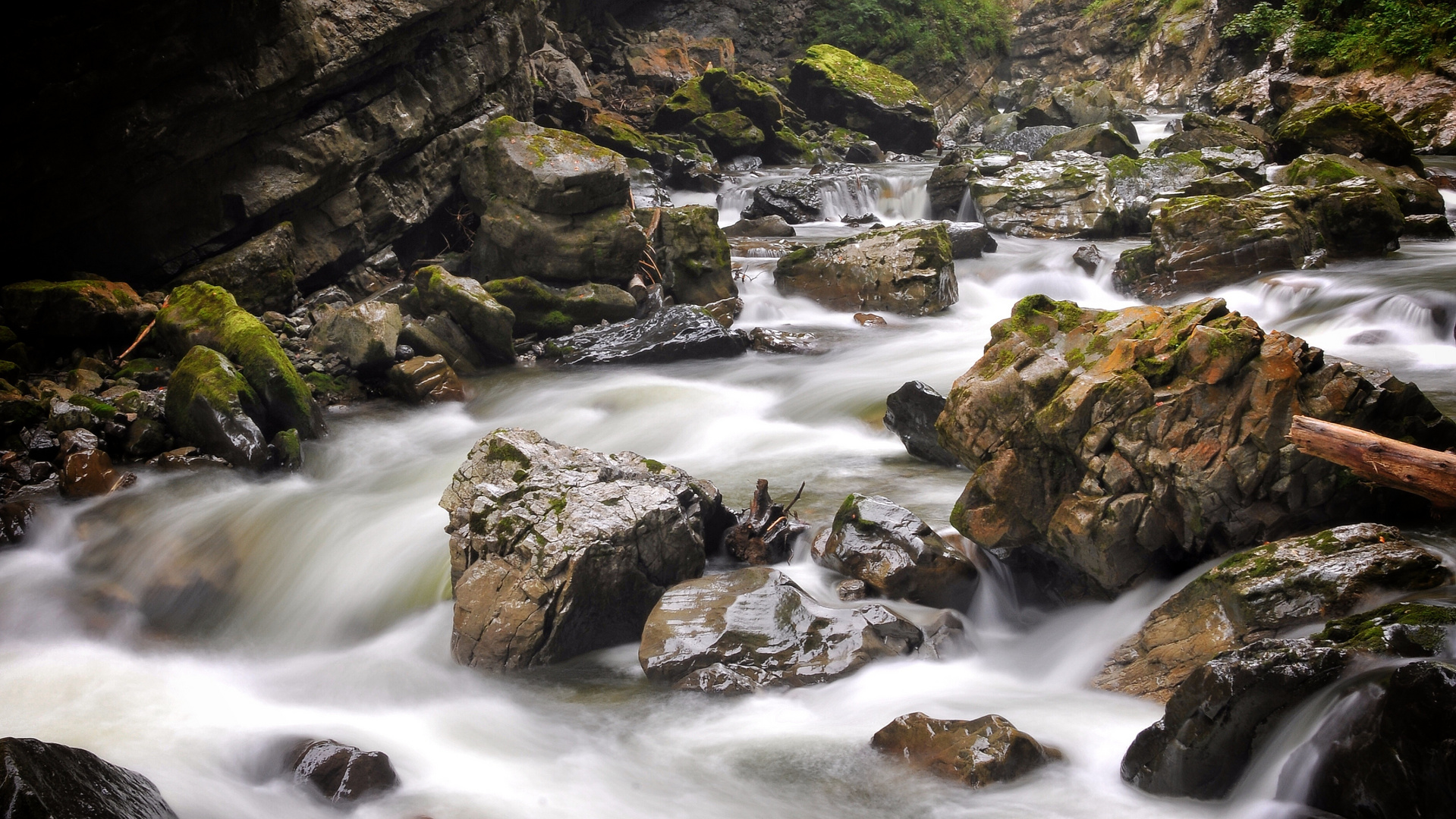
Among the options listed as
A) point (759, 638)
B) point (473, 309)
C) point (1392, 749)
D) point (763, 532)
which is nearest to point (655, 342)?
point (473, 309)

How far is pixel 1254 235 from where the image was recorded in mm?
10289

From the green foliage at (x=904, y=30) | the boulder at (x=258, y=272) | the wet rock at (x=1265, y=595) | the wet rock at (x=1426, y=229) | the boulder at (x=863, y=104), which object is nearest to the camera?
the wet rock at (x=1265, y=595)

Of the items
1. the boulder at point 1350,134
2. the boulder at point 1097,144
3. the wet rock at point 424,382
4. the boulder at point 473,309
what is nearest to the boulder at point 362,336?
the wet rock at point 424,382

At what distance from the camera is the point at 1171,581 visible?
14.0 feet

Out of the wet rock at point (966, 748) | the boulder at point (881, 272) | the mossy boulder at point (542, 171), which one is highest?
the mossy boulder at point (542, 171)

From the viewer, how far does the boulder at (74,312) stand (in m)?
7.87

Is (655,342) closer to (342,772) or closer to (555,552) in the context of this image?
(555,552)

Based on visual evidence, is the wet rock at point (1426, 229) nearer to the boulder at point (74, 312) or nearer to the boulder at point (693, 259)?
the boulder at point (693, 259)

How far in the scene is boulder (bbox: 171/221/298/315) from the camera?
9.13 m

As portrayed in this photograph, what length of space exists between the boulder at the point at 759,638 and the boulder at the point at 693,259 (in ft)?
23.2

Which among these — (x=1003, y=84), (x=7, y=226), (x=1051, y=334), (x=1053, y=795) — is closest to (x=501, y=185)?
(x=7, y=226)

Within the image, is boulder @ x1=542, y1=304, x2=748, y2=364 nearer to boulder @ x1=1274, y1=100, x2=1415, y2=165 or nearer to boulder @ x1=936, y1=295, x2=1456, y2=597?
boulder @ x1=936, y1=295, x2=1456, y2=597

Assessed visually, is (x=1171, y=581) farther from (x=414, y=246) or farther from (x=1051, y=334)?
(x=414, y=246)

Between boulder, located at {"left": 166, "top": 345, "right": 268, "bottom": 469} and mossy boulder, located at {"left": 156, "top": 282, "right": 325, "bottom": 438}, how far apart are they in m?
0.20
